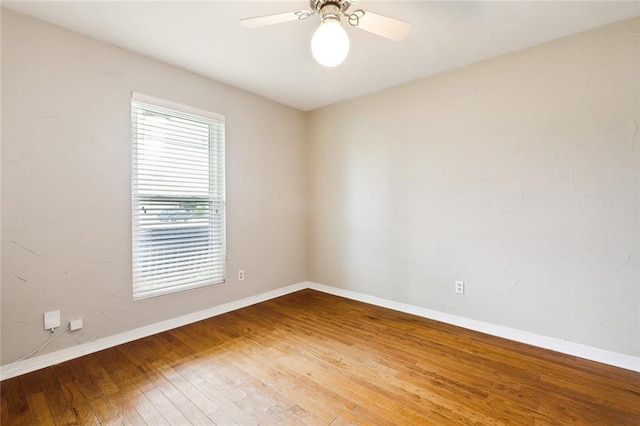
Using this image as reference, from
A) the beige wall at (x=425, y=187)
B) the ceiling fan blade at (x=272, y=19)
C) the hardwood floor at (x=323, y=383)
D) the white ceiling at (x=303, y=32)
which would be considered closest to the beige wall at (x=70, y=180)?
the beige wall at (x=425, y=187)

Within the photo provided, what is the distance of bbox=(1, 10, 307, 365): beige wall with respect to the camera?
199 centimetres

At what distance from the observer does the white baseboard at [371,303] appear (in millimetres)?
2055

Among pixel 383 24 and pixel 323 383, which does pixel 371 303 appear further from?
pixel 383 24

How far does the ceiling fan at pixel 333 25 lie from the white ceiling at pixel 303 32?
393 mm

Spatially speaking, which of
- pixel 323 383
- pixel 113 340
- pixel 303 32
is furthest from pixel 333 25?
pixel 113 340

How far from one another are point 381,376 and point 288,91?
311 cm

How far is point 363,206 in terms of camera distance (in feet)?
11.8

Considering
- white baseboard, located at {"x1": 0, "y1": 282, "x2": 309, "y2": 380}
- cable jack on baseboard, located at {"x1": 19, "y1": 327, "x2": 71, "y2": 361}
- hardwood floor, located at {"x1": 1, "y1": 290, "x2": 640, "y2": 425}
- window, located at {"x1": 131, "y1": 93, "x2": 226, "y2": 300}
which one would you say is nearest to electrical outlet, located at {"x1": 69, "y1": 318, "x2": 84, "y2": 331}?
cable jack on baseboard, located at {"x1": 19, "y1": 327, "x2": 71, "y2": 361}

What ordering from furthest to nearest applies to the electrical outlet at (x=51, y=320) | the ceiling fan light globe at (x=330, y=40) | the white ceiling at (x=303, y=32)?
the electrical outlet at (x=51, y=320) < the white ceiling at (x=303, y=32) < the ceiling fan light globe at (x=330, y=40)

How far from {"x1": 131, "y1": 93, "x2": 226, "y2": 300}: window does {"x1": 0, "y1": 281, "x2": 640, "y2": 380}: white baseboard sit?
1.11 ft

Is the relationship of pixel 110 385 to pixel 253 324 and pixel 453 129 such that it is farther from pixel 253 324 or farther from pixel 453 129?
pixel 453 129

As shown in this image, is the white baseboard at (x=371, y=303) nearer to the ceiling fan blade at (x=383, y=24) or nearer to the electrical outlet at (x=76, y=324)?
the electrical outlet at (x=76, y=324)

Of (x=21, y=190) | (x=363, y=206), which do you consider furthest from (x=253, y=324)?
(x=21, y=190)

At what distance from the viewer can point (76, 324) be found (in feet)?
7.25
